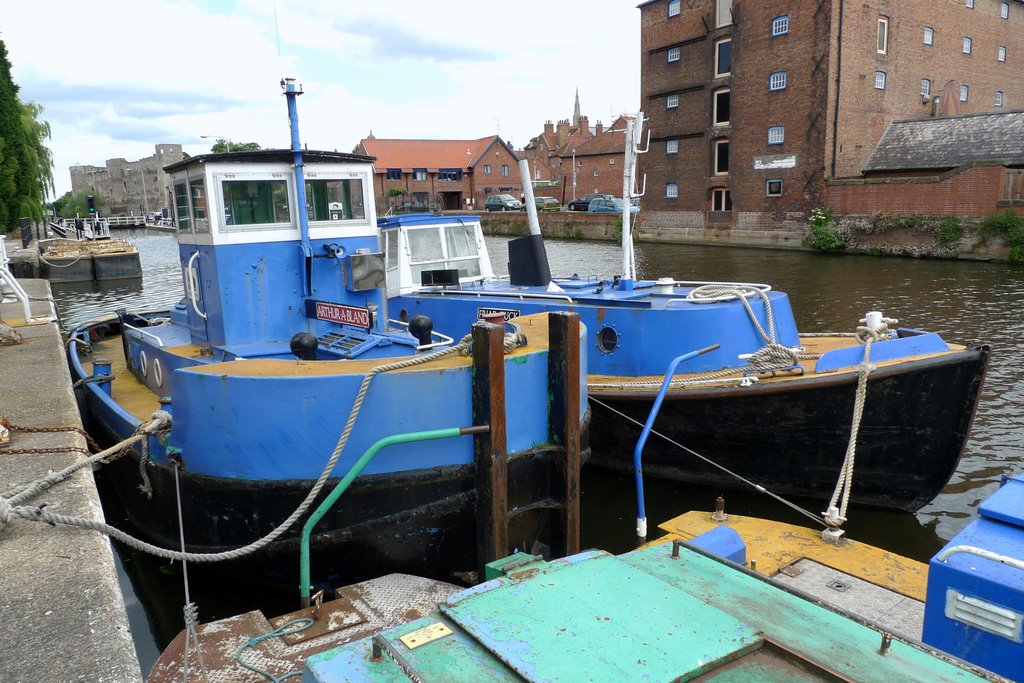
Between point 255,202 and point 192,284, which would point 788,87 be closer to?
point 255,202

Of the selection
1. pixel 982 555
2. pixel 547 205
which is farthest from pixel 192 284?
pixel 547 205

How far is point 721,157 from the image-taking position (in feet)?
113

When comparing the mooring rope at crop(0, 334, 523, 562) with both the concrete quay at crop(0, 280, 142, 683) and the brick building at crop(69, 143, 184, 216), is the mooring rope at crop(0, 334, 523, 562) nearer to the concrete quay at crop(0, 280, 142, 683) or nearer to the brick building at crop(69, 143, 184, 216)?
the concrete quay at crop(0, 280, 142, 683)

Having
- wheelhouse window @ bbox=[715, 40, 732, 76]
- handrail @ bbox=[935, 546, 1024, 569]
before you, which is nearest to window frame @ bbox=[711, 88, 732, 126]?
wheelhouse window @ bbox=[715, 40, 732, 76]

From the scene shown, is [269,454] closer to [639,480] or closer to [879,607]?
[639,480]

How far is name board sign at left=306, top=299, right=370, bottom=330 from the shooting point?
6.54 metres

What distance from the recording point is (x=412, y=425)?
16.0 feet

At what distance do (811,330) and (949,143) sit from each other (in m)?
18.5

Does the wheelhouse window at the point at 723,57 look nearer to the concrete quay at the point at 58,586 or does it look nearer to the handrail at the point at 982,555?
the concrete quay at the point at 58,586

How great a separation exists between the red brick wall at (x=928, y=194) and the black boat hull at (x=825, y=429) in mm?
21561

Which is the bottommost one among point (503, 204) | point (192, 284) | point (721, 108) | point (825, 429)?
point (825, 429)

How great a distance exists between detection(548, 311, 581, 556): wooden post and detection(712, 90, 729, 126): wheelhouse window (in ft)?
103

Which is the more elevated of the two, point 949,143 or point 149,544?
point 949,143

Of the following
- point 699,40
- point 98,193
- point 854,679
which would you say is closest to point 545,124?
point 699,40
